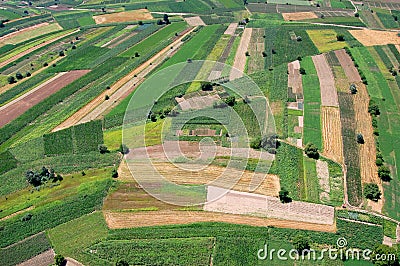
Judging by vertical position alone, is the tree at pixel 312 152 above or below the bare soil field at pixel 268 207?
above

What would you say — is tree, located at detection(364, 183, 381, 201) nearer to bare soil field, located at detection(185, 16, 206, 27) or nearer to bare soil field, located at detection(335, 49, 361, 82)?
bare soil field, located at detection(335, 49, 361, 82)

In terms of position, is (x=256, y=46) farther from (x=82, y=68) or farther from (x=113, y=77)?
(x=82, y=68)

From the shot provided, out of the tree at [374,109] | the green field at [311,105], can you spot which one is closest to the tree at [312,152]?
the green field at [311,105]

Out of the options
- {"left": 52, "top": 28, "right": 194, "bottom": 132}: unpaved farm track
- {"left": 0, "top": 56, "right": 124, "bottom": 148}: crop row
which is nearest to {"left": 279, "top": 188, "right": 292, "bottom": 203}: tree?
{"left": 52, "top": 28, "right": 194, "bottom": 132}: unpaved farm track

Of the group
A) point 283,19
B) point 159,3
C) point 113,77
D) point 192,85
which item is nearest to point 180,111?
point 192,85

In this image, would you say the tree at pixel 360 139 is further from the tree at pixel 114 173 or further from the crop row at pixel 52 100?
the crop row at pixel 52 100

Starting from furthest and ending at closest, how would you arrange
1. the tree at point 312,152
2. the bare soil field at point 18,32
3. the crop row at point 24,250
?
the bare soil field at point 18,32 < the tree at point 312,152 < the crop row at point 24,250
